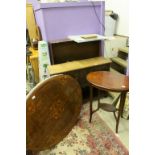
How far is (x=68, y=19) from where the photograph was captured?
2.26 metres

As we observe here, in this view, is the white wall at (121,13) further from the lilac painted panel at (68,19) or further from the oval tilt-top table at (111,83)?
the oval tilt-top table at (111,83)

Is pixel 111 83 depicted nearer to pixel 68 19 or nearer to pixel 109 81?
pixel 109 81

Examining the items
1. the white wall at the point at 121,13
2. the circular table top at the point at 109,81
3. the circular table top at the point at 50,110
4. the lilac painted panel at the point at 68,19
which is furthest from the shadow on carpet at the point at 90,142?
the white wall at the point at 121,13

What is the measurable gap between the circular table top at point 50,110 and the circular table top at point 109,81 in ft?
1.04

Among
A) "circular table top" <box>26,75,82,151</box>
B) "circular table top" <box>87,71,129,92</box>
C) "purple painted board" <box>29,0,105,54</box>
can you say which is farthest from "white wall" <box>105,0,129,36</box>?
"circular table top" <box>26,75,82,151</box>

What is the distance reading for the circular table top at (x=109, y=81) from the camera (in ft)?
5.31

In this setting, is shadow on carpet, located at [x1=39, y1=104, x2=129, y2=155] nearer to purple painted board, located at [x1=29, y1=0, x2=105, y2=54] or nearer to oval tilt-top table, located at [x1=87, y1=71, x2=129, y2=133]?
oval tilt-top table, located at [x1=87, y1=71, x2=129, y2=133]

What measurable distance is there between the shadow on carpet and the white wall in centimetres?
182

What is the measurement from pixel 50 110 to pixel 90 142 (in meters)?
0.86

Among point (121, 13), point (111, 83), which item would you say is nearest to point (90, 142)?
point (111, 83)

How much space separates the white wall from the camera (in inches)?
115

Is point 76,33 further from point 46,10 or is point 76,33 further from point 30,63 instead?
point 30,63
